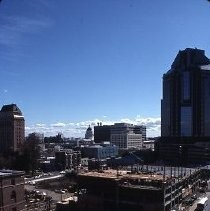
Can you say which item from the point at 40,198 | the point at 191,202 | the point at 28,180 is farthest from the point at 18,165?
the point at 191,202

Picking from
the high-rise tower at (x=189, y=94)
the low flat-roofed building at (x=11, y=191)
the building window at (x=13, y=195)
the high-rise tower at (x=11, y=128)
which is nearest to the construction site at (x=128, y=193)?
the low flat-roofed building at (x=11, y=191)

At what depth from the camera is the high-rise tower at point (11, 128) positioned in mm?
111625

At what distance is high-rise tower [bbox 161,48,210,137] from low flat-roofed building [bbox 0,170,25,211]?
8331cm

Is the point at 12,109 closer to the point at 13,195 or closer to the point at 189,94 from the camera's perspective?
the point at 189,94

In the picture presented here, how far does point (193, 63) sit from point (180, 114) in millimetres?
15403

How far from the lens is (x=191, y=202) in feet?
189

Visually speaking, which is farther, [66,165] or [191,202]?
[66,165]

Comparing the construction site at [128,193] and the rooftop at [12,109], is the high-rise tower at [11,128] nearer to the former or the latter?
the rooftop at [12,109]

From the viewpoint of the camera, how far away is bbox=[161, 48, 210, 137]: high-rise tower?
115688 millimetres

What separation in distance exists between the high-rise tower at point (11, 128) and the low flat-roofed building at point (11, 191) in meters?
71.3

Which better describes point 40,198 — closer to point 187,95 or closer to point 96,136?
point 187,95

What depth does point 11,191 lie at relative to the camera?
39.0 metres

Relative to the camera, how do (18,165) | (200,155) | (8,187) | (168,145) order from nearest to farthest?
(8,187) → (18,165) → (200,155) → (168,145)

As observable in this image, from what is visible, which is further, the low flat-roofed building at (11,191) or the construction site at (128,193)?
the construction site at (128,193)
